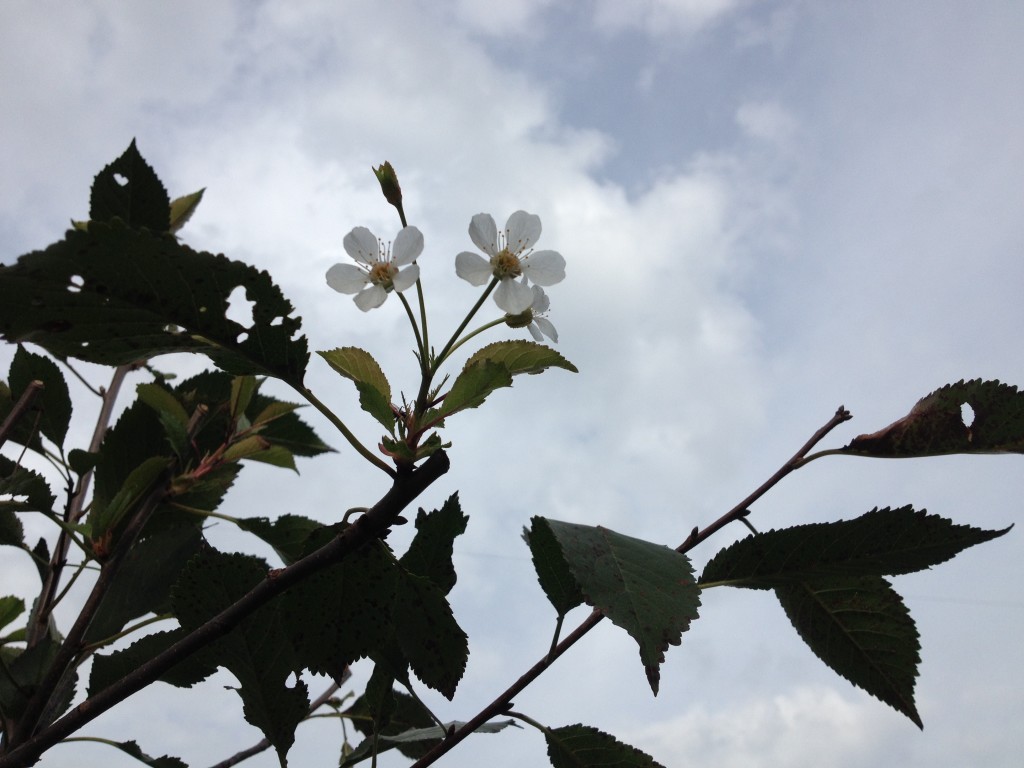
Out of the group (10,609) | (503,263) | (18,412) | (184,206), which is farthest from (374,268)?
(10,609)

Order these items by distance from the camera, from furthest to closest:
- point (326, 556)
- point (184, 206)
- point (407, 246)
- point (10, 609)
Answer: point (184, 206) → point (10, 609) → point (407, 246) → point (326, 556)

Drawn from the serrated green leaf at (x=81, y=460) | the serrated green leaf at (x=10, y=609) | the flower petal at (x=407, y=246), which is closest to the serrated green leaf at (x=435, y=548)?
the flower petal at (x=407, y=246)

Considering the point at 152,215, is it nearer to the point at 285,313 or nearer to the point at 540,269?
the point at 285,313

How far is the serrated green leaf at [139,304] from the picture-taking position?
2.43 ft

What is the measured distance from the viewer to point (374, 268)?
1153 mm

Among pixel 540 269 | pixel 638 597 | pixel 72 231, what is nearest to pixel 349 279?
pixel 540 269

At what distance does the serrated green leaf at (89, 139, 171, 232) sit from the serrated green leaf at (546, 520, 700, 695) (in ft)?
2.07

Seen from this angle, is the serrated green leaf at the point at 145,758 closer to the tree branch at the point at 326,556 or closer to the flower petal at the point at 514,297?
the tree branch at the point at 326,556

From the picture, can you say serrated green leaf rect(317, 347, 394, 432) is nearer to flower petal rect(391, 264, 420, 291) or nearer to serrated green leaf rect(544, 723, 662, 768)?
flower petal rect(391, 264, 420, 291)

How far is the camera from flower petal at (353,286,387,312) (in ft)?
3.74

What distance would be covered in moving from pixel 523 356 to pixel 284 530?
2.32 feet

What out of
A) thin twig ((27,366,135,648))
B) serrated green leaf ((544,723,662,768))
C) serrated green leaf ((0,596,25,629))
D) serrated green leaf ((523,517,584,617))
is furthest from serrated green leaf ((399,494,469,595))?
serrated green leaf ((0,596,25,629))

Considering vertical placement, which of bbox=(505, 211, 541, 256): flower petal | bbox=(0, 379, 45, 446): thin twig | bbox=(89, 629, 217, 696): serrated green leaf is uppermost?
bbox=(505, 211, 541, 256): flower petal

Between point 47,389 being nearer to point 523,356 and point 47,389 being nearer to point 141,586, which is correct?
point 141,586
